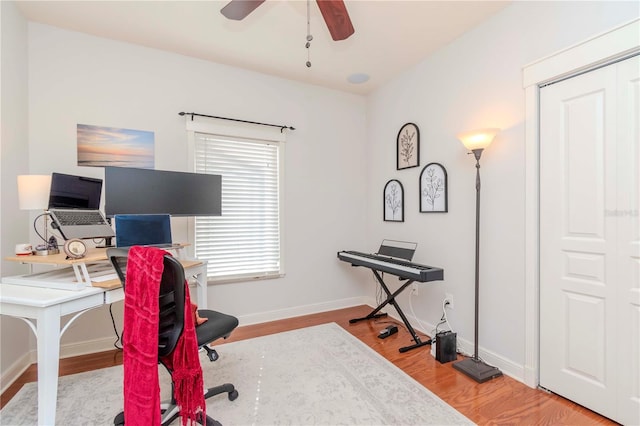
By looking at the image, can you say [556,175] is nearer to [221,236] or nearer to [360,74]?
[360,74]

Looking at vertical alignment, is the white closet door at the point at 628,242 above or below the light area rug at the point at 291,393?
above

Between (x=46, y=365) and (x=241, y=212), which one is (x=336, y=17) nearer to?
Answer: (x=241, y=212)

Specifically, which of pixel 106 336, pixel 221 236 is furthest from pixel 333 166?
pixel 106 336

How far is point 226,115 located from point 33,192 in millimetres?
1773

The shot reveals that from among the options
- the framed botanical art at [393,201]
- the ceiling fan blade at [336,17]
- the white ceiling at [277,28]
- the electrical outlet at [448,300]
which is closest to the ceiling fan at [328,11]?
the ceiling fan blade at [336,17]

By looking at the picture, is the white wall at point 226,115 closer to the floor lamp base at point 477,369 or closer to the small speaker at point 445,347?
the small speaker at point 445,347

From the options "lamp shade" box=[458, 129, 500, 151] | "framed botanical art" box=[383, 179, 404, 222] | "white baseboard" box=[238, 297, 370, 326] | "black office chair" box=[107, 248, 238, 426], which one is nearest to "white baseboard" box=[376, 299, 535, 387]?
"white baseboard" box=[238, 297, 370, 326]

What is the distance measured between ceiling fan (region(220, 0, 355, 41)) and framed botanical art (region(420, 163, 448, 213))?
1.54 meters

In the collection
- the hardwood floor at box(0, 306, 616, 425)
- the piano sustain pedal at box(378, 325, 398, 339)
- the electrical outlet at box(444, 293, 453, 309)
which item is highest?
the electrical outlet at box(444, 293, 453, 309)

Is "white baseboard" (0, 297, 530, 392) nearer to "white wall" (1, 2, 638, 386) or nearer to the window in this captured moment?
"white wall" (1, 2, 638, 386)

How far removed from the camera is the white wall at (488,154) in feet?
6.80

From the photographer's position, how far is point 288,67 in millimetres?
3205

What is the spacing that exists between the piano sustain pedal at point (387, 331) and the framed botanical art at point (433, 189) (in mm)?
1248

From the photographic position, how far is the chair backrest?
4.73 ft
